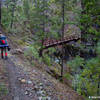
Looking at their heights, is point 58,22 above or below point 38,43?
above

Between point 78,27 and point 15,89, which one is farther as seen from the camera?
point 78,27

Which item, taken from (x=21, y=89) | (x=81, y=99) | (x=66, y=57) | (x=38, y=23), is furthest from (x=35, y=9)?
(x=66, y=57)

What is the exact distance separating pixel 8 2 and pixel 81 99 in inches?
653

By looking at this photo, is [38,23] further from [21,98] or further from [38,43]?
[21,98]

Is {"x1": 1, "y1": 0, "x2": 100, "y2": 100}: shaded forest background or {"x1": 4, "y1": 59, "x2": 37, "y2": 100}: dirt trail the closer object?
{"x1": 1, "y1": 0, "x2": 100, "y2": 100}: shaded forest background

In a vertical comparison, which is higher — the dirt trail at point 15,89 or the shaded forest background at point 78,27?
the shaded forest background at point 78,27

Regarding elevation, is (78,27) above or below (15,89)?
above

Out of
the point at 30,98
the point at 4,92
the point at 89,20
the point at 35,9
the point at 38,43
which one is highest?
the point at 35,9

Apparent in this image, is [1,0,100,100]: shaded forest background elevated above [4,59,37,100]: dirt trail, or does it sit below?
above

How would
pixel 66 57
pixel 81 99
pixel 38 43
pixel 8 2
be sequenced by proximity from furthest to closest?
pixel 66 57 → pixel 8 2 → pixel 38 43 → pixel 81 99

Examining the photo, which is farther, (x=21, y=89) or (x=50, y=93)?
(x=50, y=93)

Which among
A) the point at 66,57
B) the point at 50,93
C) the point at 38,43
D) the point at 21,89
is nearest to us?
the point at 21,89

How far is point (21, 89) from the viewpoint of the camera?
6.54 metres

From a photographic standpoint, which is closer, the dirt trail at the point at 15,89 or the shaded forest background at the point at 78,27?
the shaded forest background at the point at 78,27
